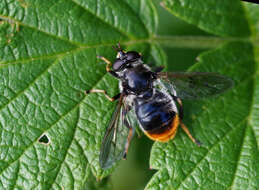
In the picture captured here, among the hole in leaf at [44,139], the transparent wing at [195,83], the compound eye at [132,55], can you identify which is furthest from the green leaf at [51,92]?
the transparent wing at [195,83]

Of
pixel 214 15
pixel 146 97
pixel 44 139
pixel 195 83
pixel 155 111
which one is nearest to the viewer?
pixel 44 139

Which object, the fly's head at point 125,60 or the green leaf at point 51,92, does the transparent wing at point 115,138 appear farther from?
the fly's head at point 125,60

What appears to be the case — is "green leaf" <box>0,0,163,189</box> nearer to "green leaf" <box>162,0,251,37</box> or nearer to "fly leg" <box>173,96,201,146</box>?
"fly leg" <box>173,96,201,146</box>

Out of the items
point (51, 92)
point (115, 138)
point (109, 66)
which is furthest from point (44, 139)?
point (109, 66)

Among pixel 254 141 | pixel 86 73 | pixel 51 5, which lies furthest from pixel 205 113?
pixel 51 5

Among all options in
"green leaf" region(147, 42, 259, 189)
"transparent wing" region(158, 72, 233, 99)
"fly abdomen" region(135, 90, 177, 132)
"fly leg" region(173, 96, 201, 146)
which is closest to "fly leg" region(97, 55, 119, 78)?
"fly abdomen" region(135, 90, 177, 132)

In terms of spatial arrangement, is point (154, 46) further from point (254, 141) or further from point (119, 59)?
point (254, 141)

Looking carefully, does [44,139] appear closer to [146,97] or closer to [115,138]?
[115,138]

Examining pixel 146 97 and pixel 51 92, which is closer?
pixel 51 92
